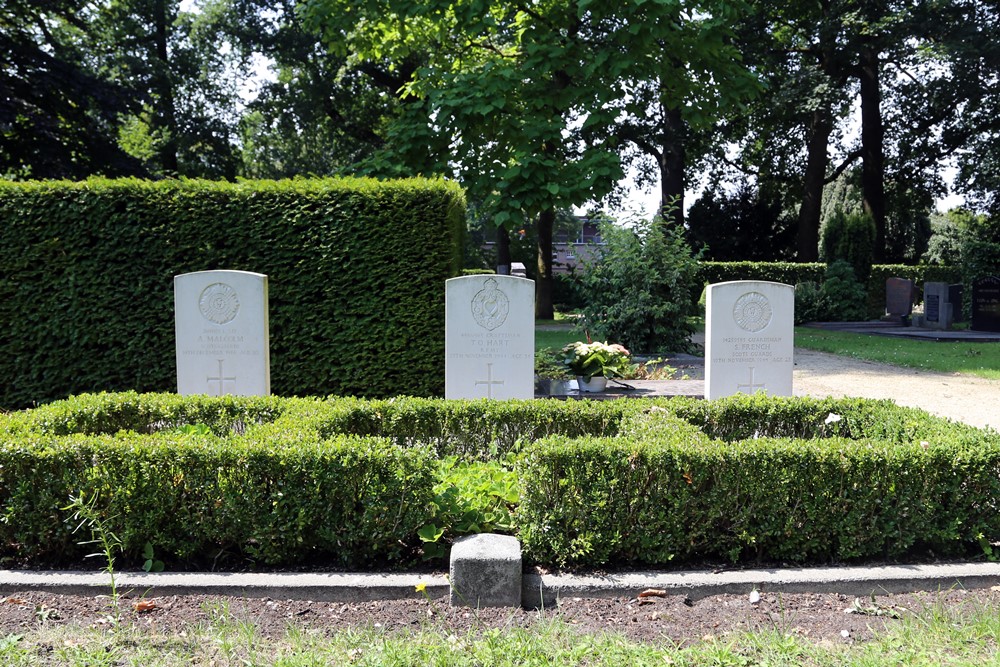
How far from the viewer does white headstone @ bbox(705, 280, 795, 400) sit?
710cm

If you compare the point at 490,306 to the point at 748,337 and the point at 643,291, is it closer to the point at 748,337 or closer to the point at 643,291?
the point at 748,337

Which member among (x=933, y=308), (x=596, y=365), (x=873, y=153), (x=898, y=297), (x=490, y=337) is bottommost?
(x=596, y=365)

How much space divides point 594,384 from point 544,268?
1565 centimetres

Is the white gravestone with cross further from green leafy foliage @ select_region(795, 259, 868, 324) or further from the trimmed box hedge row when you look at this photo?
green leafy foliage @ select_region(795, 259, 868, 324)

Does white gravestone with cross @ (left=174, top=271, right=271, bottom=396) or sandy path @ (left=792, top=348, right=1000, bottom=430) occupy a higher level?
white gravestone with cross @ (left=174, top=271, right=271, bottom=396)

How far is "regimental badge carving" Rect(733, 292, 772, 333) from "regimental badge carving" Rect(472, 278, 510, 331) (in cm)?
222

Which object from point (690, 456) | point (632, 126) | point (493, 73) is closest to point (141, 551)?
point (690, 456)

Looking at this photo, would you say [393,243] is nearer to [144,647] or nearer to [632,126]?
[144,647]

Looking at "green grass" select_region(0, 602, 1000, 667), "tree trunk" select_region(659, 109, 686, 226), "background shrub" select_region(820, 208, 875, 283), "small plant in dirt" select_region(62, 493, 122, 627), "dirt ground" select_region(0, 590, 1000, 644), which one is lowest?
"dirt ground" select_region(0, 590, 1000, 644)

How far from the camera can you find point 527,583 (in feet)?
11.1

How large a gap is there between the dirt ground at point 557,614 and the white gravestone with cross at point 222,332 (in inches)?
159

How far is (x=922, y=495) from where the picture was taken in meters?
3.62

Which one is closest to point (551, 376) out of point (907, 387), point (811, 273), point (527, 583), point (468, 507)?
point (907, 387)

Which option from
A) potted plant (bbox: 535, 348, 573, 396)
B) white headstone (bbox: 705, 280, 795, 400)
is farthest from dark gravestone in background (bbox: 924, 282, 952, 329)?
white headstone (bbox: 705, 280, 795, 400)
